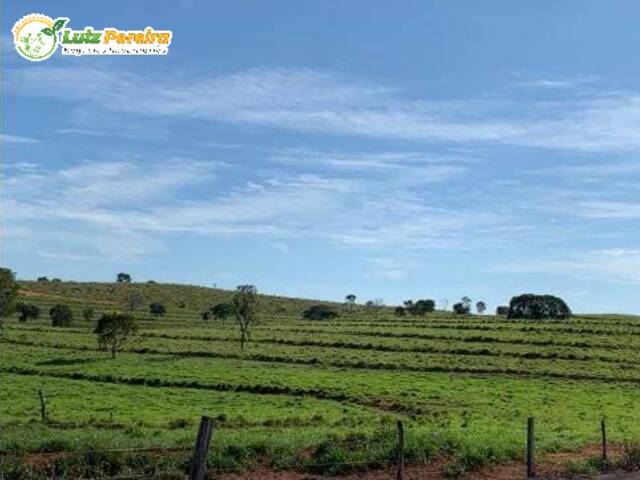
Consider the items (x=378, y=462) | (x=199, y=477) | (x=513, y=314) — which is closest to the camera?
(x=199, y=477)

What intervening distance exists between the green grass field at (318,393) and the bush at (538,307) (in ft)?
133

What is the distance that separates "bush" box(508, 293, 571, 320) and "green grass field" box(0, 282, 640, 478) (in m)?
40.4

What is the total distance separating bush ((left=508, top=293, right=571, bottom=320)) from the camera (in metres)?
154

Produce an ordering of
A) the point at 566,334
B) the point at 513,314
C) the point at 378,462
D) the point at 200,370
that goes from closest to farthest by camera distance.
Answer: the point at 378,462 < the point at 200,370 < the point at 566,334 < the point at 513,314

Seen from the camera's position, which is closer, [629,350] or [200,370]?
[200,370]

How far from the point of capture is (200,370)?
66.0m

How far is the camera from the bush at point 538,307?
506ft

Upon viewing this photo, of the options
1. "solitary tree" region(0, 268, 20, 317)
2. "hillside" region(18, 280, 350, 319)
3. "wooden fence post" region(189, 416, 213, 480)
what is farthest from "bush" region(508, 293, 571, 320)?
"wooden fence post" region(189, 416, 213, 480)

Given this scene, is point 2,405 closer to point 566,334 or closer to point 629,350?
point 629,350

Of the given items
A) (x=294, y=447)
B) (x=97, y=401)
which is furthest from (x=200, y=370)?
(x=294, y=447)

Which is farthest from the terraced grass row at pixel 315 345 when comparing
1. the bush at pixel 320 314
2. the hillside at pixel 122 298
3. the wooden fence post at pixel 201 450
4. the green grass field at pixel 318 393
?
the wooden fence post at pixel 201 450

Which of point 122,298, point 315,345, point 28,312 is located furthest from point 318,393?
point 122,298

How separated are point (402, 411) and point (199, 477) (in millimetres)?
35777

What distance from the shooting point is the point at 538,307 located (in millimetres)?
157250
